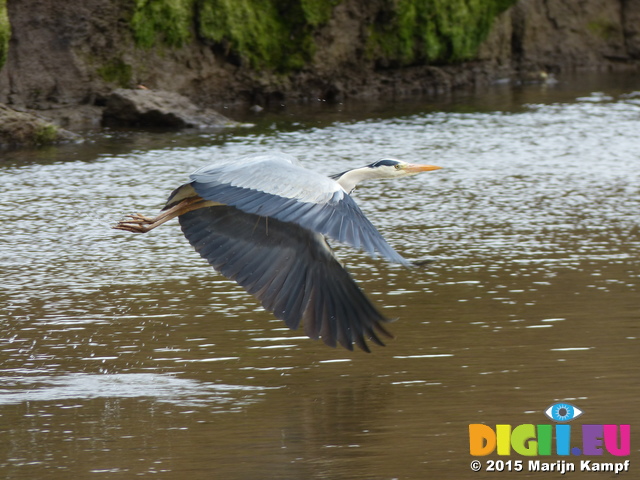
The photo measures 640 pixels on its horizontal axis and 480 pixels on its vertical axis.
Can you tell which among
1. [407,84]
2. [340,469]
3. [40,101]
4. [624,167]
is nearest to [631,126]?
[624,167]

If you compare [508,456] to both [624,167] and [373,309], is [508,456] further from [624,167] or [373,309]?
[624,167]

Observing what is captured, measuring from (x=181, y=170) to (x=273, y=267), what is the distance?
5447 mm

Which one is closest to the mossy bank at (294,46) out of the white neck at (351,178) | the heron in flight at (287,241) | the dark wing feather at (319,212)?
the white neck at (351,178)

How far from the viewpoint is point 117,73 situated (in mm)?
14438

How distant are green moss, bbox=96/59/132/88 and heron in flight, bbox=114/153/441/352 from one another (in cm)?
959

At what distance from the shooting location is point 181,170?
10133mm

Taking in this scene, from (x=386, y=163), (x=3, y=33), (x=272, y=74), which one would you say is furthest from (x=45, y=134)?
(x=386, y=163)

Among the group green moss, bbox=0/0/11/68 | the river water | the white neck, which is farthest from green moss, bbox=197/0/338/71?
the white neck

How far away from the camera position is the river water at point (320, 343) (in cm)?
415

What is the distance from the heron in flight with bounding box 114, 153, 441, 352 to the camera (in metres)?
4.48

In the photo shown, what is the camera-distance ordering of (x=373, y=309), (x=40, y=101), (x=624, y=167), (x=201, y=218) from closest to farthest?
1. (x=373, y=309)
2. (x=201, y=218)
3. (x=624, y=167)
4. (x=40, y=101)

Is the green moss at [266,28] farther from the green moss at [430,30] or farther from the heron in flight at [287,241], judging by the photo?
the heron in flight at [287,241]

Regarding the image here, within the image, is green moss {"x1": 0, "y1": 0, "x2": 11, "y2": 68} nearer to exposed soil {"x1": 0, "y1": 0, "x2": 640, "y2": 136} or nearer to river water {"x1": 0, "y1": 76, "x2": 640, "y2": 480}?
exposed soil {"x1": 0, "y1": 0, "x2": 640, "y2": 136}

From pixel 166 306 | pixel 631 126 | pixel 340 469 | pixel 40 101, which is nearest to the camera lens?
pixel 340 469
